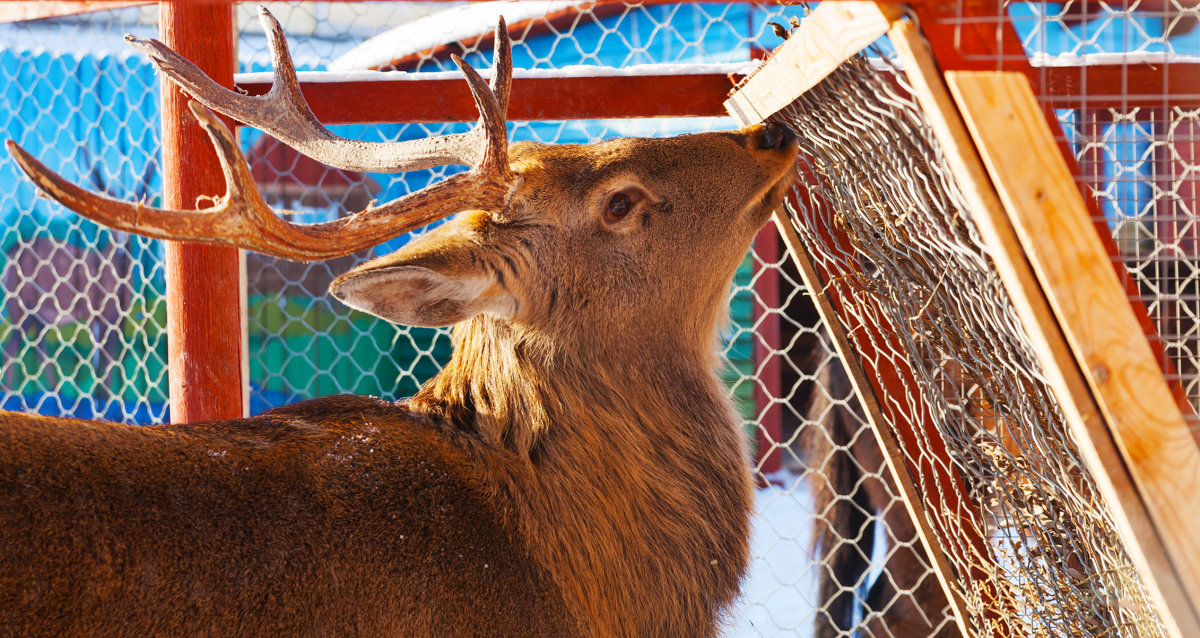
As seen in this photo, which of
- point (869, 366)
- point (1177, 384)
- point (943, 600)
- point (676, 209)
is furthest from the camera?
point (943, 600)

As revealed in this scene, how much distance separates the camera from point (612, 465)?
2.31 m

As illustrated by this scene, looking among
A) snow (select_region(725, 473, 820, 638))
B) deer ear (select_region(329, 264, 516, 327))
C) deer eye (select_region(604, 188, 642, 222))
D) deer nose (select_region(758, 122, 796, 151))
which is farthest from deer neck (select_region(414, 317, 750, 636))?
snow (select_region(725, 473, 820, 638))

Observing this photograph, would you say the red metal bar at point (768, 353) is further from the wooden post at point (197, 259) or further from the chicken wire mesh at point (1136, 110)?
the wooden post at point (197, 259)

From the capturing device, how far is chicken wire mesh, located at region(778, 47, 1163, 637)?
5.90ft

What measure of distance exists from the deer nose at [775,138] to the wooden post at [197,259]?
1507mm

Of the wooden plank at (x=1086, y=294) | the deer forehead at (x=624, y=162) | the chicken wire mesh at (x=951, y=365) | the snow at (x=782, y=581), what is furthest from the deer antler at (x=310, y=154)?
the snow at (x=782, y=581)

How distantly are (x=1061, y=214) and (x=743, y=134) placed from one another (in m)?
1.18

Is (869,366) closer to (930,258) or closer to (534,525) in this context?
(930,258)

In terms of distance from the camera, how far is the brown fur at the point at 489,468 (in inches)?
65.7

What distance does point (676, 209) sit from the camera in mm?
2406

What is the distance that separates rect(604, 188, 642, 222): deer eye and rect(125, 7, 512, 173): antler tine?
339 mm

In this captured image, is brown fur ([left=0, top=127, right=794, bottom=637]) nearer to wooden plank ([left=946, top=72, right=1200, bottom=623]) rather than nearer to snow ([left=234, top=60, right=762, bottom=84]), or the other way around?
snow ([left=234, top=60, right=762, bottom=84])

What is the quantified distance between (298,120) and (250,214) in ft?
2.01

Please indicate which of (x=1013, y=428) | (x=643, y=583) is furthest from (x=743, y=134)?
(x=643, y=583)
